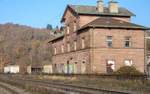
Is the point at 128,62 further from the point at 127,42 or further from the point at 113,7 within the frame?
the point at 113,7

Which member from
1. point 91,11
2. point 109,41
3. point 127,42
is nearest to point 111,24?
point 109,41

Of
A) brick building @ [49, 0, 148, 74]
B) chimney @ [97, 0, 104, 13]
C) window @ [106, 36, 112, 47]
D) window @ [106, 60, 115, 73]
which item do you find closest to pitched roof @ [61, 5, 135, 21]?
brick building @ [49, 0, 148, 74]

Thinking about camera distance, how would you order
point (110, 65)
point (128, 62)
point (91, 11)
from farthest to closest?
point (91, 11)
point (128, 62)
point (110, 65)

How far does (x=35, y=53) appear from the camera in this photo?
191 metres

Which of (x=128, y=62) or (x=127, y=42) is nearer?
(x=128, y=62)

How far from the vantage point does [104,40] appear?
185 ft

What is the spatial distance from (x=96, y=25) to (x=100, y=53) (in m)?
4.00

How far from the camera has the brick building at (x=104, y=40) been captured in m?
55.8

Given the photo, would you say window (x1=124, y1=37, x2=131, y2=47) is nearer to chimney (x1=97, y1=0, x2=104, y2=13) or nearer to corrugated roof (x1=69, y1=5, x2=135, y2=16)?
corrugated roof (x1=69, y1=5, x2=135, y2=16)

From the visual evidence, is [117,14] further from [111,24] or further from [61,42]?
[61,42]

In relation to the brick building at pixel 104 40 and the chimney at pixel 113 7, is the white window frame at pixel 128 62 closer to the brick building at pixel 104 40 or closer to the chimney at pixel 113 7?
the brick building at pixel 104 40

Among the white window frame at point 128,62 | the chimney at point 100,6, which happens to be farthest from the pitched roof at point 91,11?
the white window frame at point 128,62

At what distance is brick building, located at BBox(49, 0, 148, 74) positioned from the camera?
55.8m

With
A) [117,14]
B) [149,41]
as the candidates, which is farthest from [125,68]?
[149,41]
